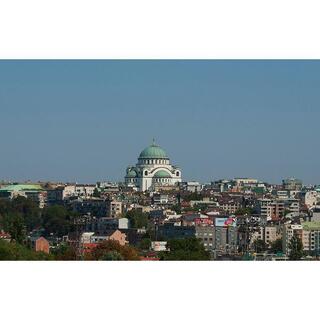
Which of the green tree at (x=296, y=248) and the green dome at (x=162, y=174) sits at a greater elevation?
the green dome at (x=162, y=174)

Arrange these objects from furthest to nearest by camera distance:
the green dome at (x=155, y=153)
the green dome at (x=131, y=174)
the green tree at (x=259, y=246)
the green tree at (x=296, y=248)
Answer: the green dome at (x=131, y=174) < the green dome at (x=155, y=153) < the green tree at (x=259, y=246) < the green tree at (x=296, y=248)

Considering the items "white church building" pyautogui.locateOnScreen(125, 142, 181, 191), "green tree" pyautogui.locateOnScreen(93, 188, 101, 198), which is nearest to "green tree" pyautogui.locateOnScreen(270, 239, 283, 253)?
"white church building" pyautogui.locateOnScreen(125, 142, 181, 191)

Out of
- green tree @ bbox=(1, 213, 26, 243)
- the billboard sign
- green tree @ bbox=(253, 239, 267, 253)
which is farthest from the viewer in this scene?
the billboard sign

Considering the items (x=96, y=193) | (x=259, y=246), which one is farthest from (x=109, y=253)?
(x=96, y=193)

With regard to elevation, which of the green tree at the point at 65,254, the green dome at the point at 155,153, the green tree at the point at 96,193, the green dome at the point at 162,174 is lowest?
the green tree at the point at 65,254

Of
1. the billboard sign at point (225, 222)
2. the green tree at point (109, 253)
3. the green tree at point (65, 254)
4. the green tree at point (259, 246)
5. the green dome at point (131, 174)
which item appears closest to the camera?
the green tree at point (109, 253)

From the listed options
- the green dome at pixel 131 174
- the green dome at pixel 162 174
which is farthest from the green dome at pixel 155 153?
the green dome at pixel 162 174

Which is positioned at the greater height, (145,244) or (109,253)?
(145,244)

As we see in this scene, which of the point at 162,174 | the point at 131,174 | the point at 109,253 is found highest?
the point at 162,174

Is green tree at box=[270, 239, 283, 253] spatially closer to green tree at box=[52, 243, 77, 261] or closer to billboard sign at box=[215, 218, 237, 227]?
billboard sign at box=[215, 218, 237, 227]

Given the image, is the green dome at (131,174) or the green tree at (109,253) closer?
the green tree at (109,253)

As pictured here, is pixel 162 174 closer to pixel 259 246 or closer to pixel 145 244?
pixel 259 246

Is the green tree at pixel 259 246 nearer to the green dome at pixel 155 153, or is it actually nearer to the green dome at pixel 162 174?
the green dome at pixel 155 153
